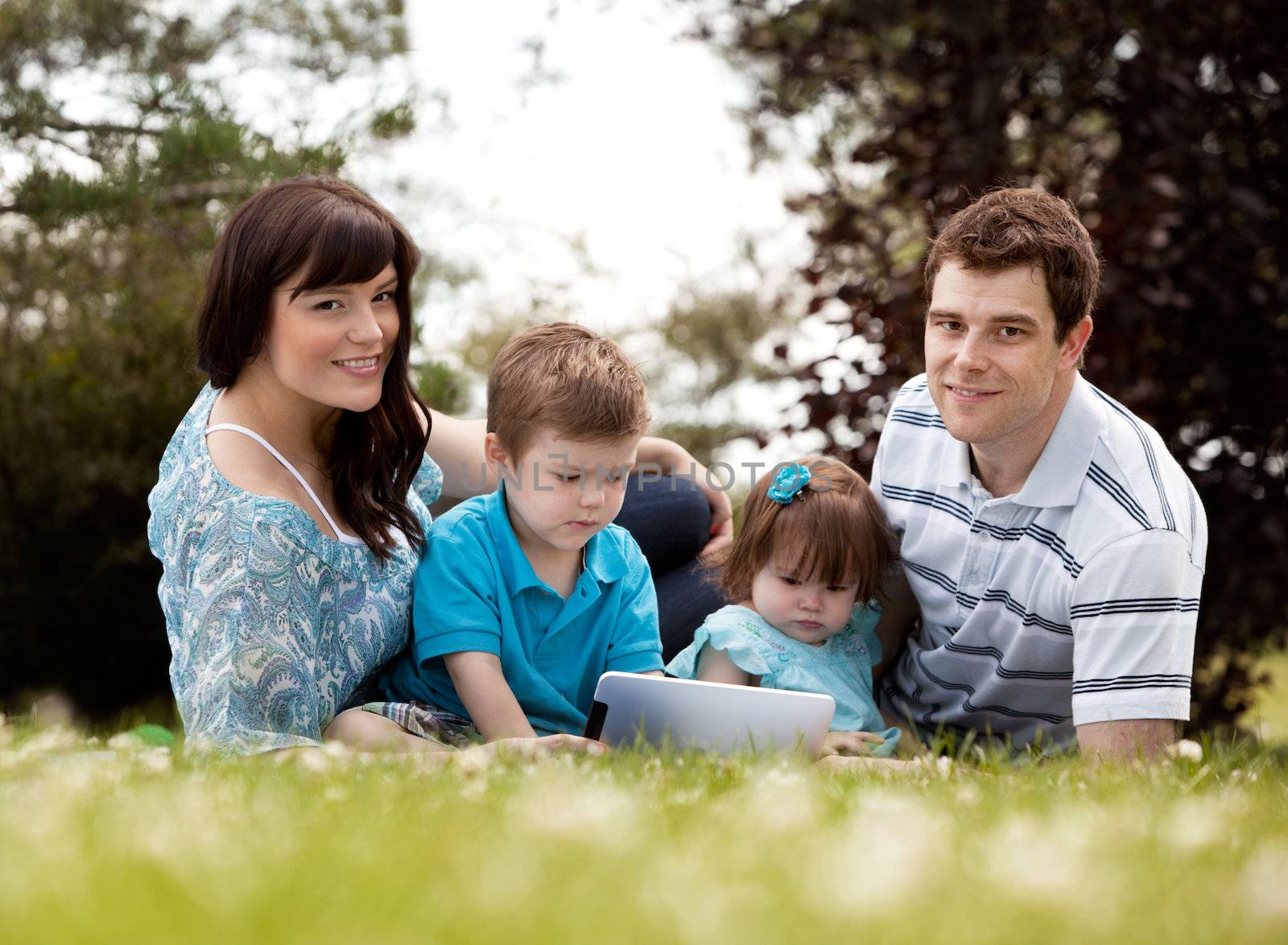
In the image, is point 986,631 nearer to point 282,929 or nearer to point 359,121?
point 282,929

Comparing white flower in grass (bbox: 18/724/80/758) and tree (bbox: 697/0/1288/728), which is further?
tree (bbox: 697/0/1288/728)

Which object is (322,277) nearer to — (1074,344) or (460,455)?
(460,455)

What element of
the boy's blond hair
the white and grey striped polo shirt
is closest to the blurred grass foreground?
the white and grey striped polo shirt

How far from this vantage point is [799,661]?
344 cm

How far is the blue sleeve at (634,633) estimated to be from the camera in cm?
330

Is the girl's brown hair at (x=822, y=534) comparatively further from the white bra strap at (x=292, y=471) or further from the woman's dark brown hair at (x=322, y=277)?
the white bra strap at (x=292, y=471)

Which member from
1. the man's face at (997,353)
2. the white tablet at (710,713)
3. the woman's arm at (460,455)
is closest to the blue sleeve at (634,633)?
the white tablet at (710,713)

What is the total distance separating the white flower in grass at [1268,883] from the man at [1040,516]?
1.10 metres

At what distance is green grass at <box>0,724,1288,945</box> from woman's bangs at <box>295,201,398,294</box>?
125 cm

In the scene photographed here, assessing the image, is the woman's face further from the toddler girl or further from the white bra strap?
the toddler girl

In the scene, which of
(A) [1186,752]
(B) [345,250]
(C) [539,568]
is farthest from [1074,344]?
(B) [345,250]

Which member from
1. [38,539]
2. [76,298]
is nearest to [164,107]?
[76,298]

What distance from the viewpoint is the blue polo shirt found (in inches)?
120

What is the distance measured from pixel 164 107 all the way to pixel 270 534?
265 centimetres
